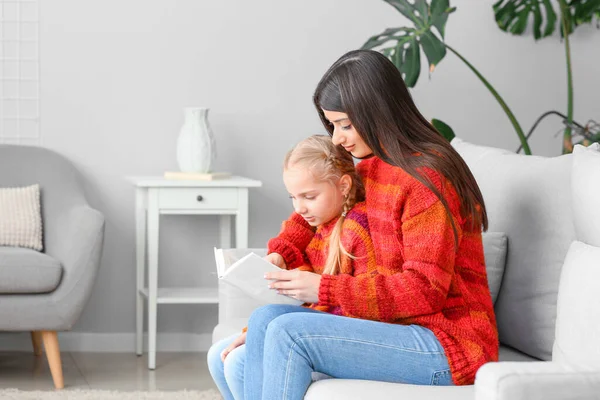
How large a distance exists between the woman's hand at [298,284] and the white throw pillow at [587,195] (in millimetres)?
525

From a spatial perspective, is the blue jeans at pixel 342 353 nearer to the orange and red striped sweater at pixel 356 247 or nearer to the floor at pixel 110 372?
the orange and red striped sweater at pixel 356 247

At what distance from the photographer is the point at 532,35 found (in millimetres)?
3836

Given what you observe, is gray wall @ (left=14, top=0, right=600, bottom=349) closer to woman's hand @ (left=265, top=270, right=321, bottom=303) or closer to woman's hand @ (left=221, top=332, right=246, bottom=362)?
woman's hand @ (left=221, top=332, right=246, bottom=362)

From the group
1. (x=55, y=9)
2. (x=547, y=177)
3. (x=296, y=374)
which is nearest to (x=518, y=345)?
(x=547, y=177)

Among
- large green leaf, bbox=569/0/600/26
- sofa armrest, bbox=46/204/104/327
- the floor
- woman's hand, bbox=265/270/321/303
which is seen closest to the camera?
woman's hand, bbox=265/270/321/303

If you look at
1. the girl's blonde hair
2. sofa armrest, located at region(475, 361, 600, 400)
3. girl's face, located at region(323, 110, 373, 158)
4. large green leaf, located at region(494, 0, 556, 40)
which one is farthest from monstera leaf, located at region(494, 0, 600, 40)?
sofa armrest, located at region(475, 361, 600, 400)

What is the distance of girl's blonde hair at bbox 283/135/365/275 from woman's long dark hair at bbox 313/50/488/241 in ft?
0.57

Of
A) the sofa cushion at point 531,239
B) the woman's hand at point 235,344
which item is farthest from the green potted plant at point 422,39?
the woman's hand at point 235,344

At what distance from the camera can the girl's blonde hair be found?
198cm

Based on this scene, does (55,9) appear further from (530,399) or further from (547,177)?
(530,399)

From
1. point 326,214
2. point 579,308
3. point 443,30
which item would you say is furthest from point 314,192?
point 443,30

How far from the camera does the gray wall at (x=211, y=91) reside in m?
3.69

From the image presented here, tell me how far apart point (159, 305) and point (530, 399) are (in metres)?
2.73

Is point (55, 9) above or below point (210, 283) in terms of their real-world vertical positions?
above
